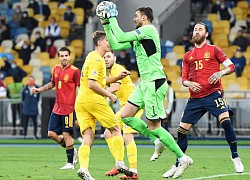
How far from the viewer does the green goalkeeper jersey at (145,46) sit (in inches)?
505

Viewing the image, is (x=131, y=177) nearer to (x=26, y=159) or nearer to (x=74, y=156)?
(x=74, y=156)

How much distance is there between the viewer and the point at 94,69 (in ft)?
42.8

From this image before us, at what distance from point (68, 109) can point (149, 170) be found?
246 cm

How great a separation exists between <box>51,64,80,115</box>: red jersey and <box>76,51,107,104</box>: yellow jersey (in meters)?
3.63

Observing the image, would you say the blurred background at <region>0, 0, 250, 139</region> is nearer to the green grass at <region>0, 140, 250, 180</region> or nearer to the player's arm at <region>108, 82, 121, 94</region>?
the green grass at <region>0, 140, 250, 180</region>

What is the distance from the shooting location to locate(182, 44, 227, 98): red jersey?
14.4 m

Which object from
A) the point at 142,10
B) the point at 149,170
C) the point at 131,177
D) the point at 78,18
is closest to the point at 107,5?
the point at 142,10

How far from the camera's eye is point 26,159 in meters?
19.0

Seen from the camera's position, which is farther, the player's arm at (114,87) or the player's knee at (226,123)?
the player's arm at (114,87)

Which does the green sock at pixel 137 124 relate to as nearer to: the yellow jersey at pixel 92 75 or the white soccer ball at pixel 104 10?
the yellow jersey at pixel 92 75

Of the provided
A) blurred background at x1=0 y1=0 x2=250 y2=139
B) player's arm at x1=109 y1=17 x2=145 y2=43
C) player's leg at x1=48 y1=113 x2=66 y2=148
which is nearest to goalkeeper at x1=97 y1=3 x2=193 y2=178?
player's arm at x1=109 y1=17 x2=145 y2=43

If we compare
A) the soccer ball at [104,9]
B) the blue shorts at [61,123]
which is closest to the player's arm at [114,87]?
the soccer ball at [104,9]

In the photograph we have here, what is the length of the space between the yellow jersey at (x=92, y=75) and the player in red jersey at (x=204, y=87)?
70.5 inches

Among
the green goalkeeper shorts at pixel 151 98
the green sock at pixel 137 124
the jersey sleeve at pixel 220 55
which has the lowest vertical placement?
the green sock at pixel 137 124
